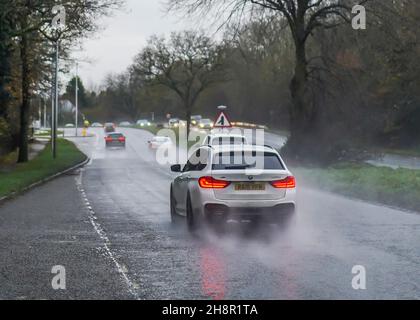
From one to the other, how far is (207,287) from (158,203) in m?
12.4

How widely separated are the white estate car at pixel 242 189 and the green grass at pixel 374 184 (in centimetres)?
590

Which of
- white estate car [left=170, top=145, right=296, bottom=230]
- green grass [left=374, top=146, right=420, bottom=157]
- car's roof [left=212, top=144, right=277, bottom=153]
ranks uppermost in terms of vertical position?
car's roof [left=212, top=144, right=277, bottom=153]

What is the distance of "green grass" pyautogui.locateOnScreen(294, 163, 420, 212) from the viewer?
63.5ft

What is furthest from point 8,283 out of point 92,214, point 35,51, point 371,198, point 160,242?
point 35,51

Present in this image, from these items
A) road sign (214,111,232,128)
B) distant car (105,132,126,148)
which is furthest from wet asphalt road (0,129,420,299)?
distant car (105,132,126,148)

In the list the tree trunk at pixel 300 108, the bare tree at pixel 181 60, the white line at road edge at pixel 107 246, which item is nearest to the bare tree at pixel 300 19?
the tree trunk at pixel 300 108

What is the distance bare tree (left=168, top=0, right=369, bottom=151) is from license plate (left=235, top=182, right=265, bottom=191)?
72.6 ft

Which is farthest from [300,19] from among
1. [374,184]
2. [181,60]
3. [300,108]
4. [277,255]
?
[181,60]

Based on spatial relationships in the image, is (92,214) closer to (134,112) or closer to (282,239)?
(282,239)

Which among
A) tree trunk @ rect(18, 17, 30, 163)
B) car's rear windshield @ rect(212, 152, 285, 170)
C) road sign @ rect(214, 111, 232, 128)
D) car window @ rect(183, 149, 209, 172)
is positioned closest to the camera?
car's rear windshield @ rect(212, 152, 285, 170)

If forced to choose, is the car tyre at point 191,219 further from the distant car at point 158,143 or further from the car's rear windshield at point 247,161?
the distant car at point 158,143

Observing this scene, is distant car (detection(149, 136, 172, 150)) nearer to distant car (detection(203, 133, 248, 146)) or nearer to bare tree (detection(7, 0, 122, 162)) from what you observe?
bare tree (detection(7, 0, 122, 162))

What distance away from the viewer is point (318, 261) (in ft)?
34.2

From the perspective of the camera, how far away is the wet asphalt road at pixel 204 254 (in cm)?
846
